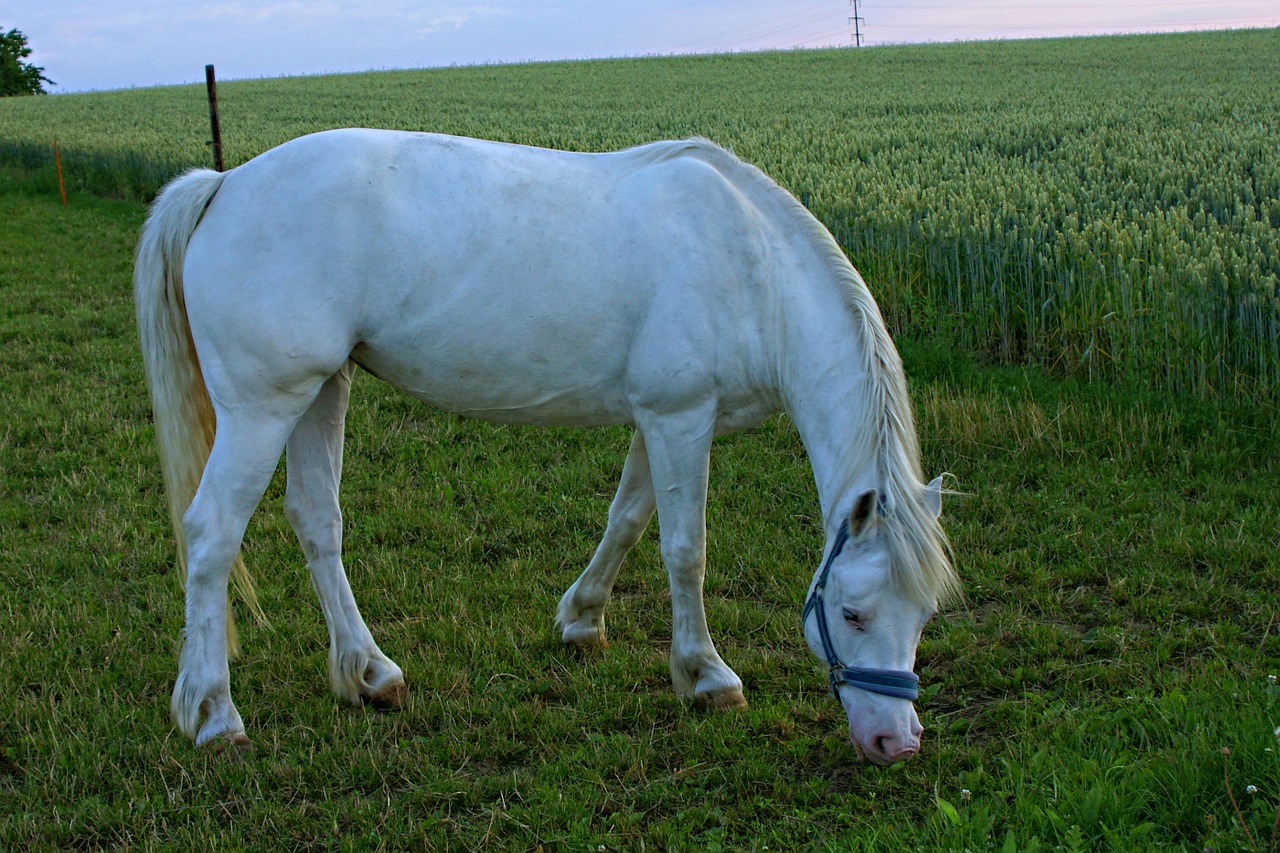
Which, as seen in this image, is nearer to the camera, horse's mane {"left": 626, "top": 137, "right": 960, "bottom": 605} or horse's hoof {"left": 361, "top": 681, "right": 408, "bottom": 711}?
horse's mane {"left": 626, "top": 137, "right": 960, "bottom": 605}

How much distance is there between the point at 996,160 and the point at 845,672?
33.0 ft

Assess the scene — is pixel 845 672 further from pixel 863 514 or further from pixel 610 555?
pixel 610 555

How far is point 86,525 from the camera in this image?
5.08m

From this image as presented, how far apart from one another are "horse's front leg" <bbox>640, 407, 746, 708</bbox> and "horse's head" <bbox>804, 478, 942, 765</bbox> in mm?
630

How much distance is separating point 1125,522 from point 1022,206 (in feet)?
13.3

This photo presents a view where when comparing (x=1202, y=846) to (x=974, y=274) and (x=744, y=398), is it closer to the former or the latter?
(x=744, y=398)

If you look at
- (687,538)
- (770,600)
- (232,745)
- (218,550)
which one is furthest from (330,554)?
(770,600)

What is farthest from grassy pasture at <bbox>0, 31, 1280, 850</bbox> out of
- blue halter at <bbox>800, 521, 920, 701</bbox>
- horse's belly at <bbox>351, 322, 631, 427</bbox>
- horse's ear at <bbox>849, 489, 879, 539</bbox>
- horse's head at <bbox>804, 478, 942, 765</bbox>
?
horse's belly at <bbox>351, 322, 631, 427</bbox>

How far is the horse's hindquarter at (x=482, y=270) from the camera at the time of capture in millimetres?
3252

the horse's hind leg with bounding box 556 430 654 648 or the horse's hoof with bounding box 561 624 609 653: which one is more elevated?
the horse's hind leg with bounding box 556 430 654 648

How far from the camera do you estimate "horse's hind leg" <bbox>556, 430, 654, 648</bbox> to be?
3.87 meters

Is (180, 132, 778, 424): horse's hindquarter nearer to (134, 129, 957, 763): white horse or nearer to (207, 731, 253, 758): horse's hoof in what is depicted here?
(134, 129, 957, 763): white horse

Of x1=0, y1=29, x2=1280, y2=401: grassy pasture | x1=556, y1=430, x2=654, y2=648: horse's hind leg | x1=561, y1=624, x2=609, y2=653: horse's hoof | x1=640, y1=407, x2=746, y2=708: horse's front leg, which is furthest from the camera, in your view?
x1=0, y1=29, x2=1280, y2=401: grassy pasture

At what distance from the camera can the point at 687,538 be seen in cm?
345
